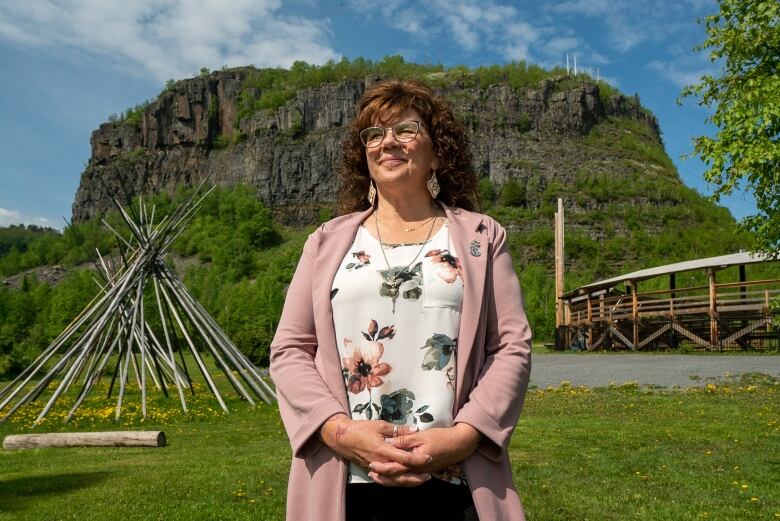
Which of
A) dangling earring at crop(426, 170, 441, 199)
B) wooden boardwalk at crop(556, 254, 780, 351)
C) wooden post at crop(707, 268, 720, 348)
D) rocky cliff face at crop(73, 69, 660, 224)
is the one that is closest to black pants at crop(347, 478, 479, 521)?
dangling earring at crop(426, 170, 441, 199)

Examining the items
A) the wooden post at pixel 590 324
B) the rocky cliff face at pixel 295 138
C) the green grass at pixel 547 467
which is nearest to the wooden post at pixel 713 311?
the wooden post at pixel 590 324

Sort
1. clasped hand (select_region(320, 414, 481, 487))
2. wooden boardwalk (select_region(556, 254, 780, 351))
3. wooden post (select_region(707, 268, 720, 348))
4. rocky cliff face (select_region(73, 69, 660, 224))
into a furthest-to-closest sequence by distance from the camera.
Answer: rocky cliff face (select_region(73, 69, 660, 224)) < wooden boardwalk (select_region(556, 254, 780, 351)) < wooden post (select_region(707, 268, 720, 348)) < clasped hand (select_region(320, 414, 481, 487))

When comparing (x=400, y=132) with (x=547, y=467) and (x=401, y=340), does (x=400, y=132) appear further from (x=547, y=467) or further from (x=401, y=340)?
(x=547, y=467)

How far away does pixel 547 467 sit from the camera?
6.60 metres

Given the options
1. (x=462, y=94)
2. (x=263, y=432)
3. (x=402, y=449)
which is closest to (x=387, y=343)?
(x=402, y=449)

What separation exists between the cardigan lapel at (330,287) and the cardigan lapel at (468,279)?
325 millimetres

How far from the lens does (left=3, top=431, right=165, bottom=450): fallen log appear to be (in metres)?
8.77

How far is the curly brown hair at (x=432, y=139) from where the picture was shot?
2.21 m

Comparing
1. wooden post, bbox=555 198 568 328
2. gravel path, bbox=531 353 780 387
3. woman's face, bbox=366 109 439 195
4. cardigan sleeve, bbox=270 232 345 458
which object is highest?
wooden post, bbox=555 198 568 328

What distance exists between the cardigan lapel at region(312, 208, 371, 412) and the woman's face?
16 centimetres

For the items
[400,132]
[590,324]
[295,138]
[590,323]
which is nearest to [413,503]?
[400,132]

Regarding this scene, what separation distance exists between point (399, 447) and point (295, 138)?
114 meters

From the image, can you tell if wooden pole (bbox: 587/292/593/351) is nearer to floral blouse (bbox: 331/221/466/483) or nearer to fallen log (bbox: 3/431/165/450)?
fallen log (bbox: 3/431/165/450)

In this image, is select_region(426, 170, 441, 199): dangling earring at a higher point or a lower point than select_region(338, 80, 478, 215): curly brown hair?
lower
